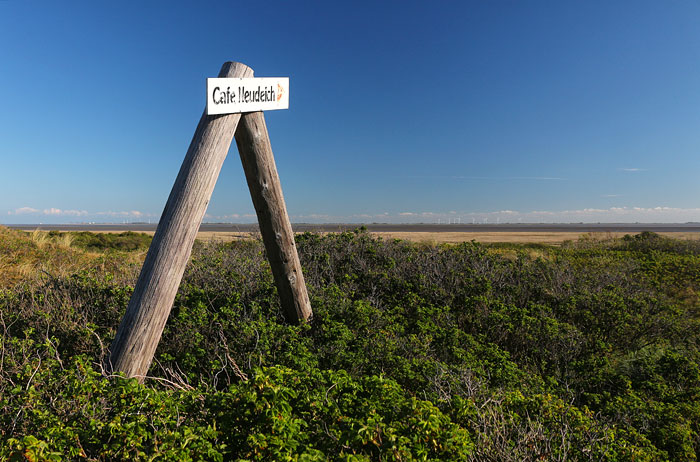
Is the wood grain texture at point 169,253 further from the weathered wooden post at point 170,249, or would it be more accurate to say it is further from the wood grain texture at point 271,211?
the wood grain texture at point 271,211

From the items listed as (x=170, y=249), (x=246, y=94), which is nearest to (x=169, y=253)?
(x=170, y=249)

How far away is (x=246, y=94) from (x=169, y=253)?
5.31 feet

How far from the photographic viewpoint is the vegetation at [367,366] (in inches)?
76.7

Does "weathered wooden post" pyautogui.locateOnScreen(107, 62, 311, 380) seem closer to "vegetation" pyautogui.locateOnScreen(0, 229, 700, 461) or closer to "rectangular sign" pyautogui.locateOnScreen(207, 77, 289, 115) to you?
"rectangular sign" pyautogui.locateOnScreen(207, 77, 289, 115)

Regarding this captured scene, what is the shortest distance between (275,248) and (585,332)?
4898mm

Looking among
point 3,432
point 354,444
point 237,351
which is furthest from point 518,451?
point 3,432

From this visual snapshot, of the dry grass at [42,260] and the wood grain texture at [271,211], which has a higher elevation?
the wood grain texture at [271,211]

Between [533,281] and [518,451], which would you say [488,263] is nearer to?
[533,281]

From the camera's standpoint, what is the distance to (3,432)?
2271 millimetres

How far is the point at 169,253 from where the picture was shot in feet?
10.1

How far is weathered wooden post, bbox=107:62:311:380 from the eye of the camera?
3002 millimetres

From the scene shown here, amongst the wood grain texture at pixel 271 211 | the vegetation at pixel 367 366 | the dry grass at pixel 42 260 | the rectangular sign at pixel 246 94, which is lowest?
the vegetation at pixel 367 366

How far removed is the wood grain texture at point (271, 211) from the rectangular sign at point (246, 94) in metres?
0.14

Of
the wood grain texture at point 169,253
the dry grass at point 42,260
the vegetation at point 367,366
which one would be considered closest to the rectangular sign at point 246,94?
the wood grain texture at point 169,253
